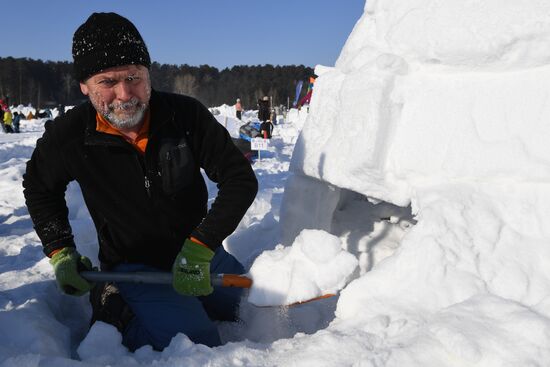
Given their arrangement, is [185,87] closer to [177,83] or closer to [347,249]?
[177,83]

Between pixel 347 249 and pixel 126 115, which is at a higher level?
pixel 126 115

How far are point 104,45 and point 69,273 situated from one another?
0.97 meters

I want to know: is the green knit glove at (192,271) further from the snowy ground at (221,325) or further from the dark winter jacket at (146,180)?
the snowy ground at (221,325)

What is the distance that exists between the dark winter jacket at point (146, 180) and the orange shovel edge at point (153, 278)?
0.16 m

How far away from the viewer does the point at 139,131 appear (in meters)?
1.92

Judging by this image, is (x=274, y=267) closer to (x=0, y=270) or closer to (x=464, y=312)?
(x=464, y=312)

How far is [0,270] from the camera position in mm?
2670

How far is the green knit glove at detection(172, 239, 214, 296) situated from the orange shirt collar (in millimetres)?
495

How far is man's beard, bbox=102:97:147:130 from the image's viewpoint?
1783mm

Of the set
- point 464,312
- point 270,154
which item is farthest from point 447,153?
point 270,154

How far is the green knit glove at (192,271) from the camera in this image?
1770mm

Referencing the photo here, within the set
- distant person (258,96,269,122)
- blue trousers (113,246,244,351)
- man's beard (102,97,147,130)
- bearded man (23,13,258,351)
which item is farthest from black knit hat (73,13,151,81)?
distant person (258,96,269,122)

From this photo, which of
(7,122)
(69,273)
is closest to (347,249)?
(69,273)

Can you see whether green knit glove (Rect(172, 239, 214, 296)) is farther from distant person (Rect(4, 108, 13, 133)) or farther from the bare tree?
the bare tree
